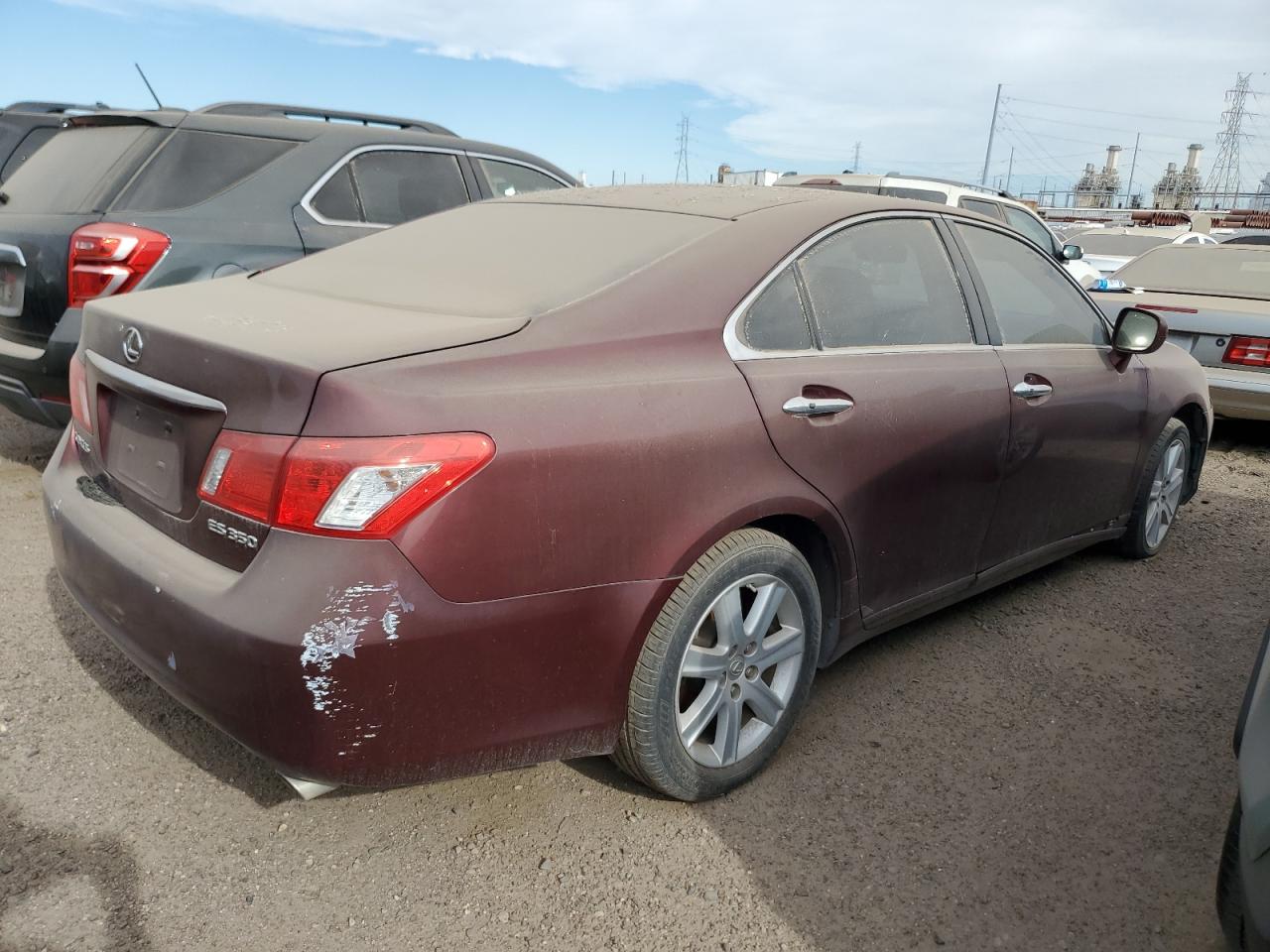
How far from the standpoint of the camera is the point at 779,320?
101 inches

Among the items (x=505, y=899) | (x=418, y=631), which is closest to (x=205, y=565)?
(x=418, y=631)

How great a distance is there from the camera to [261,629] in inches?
72.6

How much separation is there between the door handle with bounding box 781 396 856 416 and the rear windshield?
3.32m

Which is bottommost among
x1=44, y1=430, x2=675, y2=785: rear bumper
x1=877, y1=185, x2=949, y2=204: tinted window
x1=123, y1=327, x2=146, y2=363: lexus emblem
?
x1=44, y1=430, x2=675, y2=785: rear bumper

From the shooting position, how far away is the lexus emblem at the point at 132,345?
2.23 m

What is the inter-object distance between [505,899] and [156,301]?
169 centimetres

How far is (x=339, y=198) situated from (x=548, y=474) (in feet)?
11.3

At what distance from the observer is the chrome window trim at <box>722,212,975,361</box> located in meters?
2.43

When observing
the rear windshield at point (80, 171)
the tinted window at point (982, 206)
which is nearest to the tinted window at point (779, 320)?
the rear windshield at point (80, 171)

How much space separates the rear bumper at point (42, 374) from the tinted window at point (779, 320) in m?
2.94

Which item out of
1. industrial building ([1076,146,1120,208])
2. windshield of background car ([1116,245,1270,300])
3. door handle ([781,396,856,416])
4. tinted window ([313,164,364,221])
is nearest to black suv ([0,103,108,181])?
tinted window ([313,164,364,221])

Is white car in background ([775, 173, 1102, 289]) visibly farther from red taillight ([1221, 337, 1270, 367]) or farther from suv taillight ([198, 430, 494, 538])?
suv taillight ([198, 430, 494, 538])

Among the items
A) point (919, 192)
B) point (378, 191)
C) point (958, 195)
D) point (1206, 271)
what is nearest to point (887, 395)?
point (378, 191)

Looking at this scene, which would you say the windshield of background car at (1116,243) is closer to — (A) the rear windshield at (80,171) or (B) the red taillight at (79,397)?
(A) the rear windshield at (80,171)
